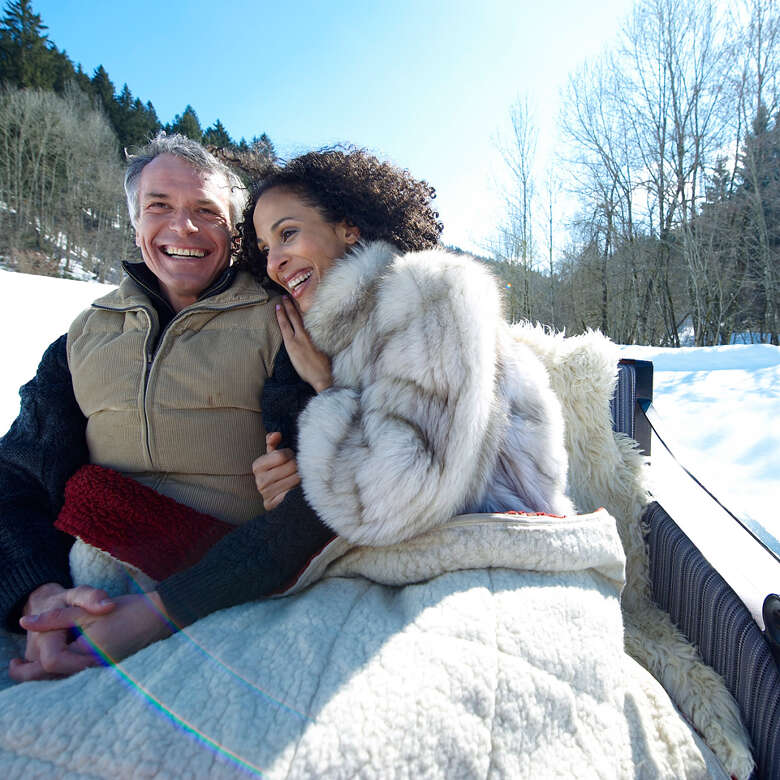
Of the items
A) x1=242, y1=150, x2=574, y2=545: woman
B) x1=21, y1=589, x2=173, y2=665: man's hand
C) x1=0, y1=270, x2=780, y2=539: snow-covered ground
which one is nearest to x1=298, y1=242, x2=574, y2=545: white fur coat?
x1=242, y1=150, x2=574, y2=545: woman

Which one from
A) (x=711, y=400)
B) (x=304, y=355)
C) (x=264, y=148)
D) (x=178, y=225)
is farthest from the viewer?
(x=711, y=400)

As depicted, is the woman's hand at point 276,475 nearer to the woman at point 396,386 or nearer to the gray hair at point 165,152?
the woman at point 396,386

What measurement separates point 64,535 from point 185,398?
1.89 ft

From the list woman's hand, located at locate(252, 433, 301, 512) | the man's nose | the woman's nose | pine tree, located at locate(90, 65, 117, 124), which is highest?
pine tree, located at locate(90, 65, 117, 124)

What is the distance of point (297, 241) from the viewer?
1.48 metres

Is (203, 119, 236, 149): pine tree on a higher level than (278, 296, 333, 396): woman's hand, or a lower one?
higher

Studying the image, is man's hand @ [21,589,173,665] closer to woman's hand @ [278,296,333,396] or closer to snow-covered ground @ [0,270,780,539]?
woman's hand @ [278,296,333,396]

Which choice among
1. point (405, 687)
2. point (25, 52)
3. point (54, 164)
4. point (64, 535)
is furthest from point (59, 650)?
point (25, 52)

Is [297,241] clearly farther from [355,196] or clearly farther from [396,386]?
[396,386]

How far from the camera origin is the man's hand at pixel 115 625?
1013 millimetres

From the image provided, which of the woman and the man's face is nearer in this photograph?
the woman

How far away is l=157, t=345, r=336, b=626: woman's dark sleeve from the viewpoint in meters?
1.04

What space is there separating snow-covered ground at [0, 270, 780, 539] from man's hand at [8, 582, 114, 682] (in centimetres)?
156

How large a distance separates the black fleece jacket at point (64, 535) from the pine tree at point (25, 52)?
33.0m
